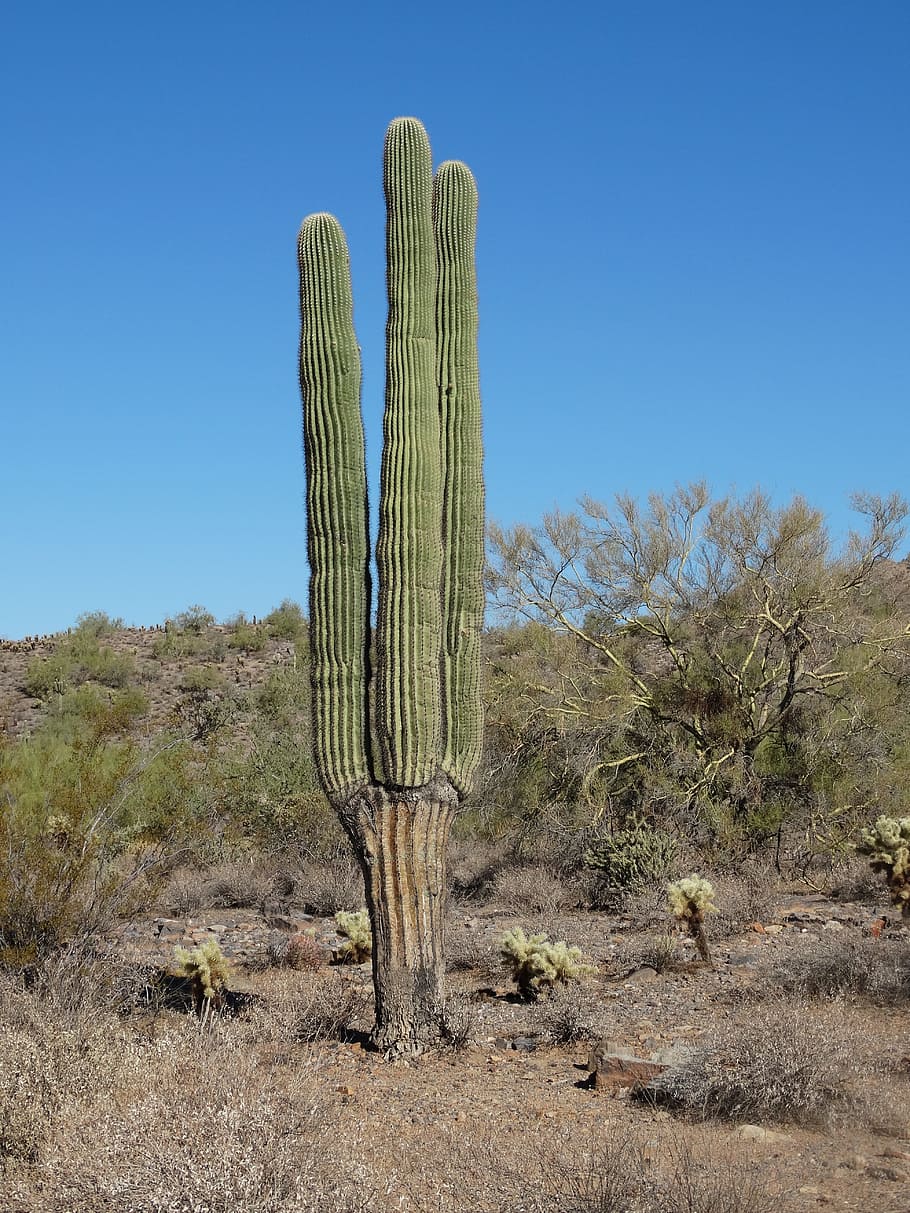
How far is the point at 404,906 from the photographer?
23.9 ft

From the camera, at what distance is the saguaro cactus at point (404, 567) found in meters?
7.30

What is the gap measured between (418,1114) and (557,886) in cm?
699

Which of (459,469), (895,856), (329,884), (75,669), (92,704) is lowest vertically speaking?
Result: (329,884)

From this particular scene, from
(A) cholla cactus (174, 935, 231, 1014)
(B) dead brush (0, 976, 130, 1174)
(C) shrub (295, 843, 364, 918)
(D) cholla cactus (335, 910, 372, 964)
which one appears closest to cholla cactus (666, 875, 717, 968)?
(D) cholla cactus (335, 910, 372, 964)

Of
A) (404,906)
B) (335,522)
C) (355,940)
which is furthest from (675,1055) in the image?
(355,940)

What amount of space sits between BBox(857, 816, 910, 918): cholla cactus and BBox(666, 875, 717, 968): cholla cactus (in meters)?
1.23

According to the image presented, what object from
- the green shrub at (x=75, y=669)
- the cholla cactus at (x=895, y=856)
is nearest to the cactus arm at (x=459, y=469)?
the cholla cactus at (x=895, y=856)

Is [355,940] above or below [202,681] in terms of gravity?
below

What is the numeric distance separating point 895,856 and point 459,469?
4.22 m

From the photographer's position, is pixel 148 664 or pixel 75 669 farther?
pixel 148 664

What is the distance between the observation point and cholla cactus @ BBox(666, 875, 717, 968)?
29.8ft

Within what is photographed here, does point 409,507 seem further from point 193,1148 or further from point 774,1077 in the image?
point 193,1148

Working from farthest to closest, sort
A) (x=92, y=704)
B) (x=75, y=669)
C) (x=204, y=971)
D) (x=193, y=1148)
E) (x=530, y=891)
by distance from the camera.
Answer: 1. (x=75, y=669)
2. (x=92, y=704)
3. (x=530, y=891)
4. (x=204, y=971)
5. (x=193, y=1148)

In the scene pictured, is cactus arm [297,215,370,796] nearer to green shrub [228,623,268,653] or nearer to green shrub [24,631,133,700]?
green shrub [24,631,133,700]
